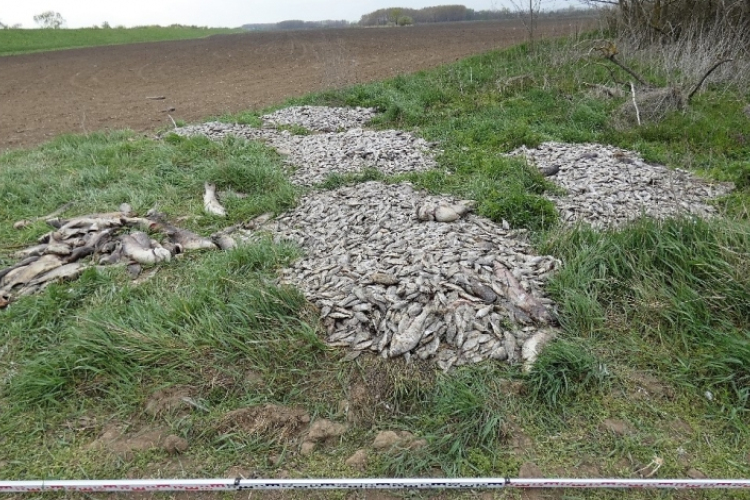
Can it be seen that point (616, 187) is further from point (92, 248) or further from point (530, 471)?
point (92, 248)

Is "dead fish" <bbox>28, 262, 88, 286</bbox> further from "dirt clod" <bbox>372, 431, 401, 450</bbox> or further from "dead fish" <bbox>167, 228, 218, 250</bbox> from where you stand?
"dirt clod" <bbox>372, 431, 401, 450</bbox>

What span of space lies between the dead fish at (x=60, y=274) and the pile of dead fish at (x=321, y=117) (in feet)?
18.6

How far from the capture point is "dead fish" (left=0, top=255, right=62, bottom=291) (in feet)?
14.0

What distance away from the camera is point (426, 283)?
357 cm

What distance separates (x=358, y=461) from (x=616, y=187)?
4.33 metres

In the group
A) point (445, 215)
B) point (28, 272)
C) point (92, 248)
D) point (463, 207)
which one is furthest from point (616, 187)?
point (28, 272)

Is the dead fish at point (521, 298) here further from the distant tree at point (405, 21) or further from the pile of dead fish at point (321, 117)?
the distant tree at point (405, 21)

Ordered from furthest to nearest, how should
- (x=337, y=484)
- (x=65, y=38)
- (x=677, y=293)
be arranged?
1. (x=65, y=38)
2. (x=677, y=293)
3. (x=337, y=484)

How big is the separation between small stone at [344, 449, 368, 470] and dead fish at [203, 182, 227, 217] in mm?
3589

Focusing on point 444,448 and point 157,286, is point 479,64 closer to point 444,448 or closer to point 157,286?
point 157,286

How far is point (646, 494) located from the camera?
2.41 m

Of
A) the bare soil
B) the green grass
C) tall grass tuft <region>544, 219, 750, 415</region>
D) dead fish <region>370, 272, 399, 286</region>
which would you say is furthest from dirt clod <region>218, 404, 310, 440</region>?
the green grass

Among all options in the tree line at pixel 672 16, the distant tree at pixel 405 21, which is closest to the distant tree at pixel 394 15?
the distant tree at pixel 405 21

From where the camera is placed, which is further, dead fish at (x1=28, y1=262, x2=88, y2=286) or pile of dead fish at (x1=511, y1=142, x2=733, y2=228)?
pile of dead fish at (x1=511, y1=142, x2=733, y2=228)
